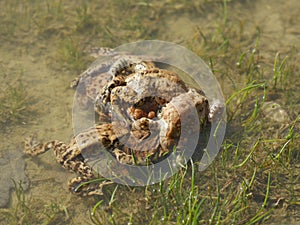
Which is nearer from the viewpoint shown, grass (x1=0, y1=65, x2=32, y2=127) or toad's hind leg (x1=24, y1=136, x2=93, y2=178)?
toad's hind leg (x1=24, y1=136, x2=93, y2=178)

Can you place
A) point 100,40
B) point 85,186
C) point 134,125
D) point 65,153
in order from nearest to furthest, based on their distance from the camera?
point 85,186, point 134,125, point 65,153, point 100,40

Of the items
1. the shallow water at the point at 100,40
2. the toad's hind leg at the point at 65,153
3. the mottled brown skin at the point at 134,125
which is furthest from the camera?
the shallow water at the point at 100,40

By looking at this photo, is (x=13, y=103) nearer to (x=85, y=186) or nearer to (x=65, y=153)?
(x=65, y=153)

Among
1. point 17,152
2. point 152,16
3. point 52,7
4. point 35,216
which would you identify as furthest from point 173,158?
point 52,7

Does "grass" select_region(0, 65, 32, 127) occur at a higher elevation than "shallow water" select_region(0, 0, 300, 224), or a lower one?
lower

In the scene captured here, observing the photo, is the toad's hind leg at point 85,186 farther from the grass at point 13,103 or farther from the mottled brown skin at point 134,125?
the grass at point 13,103

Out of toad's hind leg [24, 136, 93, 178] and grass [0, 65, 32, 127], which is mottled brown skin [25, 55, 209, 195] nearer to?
toad's hind leg [24, 136, 93, 178]

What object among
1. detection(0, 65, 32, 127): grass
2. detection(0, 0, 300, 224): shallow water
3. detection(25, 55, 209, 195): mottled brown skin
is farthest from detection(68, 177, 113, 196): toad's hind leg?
detection(0, 65, 32, 127): grass

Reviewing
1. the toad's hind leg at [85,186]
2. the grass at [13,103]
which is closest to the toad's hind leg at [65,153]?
the toad's hind leg at [85,186]

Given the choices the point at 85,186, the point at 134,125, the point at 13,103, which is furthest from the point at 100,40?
the point at 85,186
